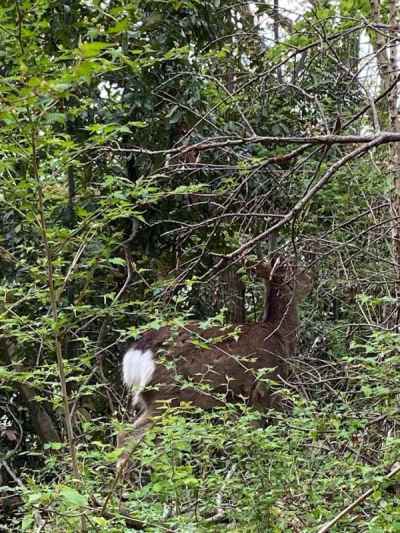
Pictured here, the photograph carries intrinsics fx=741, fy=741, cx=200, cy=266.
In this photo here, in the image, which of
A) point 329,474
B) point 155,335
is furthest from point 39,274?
point 155,335

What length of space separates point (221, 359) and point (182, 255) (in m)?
1.78

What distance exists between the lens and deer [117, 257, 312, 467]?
5.70m

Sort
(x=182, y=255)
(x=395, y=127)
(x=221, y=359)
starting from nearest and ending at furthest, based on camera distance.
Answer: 1. (x=395, y=127)
2. (x=182, y=255)
3. (x=221, y=359)

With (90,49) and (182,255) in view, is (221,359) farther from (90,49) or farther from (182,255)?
(90,49)

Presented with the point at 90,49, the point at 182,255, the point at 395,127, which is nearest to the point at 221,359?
the point at 182,255

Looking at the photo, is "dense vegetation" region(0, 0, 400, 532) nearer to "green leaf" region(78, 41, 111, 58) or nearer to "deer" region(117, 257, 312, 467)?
"green leaf" region(78, 41, 111, 58)

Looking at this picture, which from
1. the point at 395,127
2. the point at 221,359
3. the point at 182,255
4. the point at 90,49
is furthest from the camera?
the point at 221,359

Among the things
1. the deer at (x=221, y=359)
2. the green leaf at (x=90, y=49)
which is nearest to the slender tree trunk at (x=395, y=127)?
the deer at (x=221, y=359)

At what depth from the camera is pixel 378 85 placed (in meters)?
6.33

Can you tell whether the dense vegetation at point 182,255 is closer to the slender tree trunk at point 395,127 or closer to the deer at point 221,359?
the slender tree trunk at point 395,127

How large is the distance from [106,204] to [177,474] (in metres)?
1.18

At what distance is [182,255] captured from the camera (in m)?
4.74

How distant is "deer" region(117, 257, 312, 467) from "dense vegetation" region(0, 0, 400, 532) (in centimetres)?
32

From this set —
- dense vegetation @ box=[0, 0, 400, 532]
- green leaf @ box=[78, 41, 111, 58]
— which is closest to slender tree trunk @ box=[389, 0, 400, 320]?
dense vegetation @ box=[0, 0, 400, 532]
